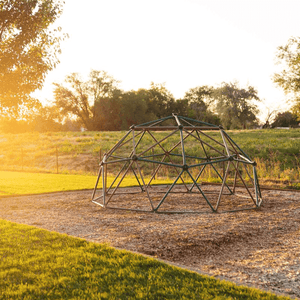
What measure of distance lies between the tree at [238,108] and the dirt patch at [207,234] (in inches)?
1584

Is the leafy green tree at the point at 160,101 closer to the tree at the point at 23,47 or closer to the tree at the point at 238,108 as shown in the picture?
the tree at the point at 238,108

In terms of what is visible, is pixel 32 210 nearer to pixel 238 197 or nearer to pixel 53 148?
pixel 238 197

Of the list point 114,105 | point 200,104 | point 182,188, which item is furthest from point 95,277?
point 200,104

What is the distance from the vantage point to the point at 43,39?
536 inches

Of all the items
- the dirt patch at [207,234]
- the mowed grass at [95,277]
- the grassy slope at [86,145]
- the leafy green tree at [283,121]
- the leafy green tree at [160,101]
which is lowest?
the dirt patch at [207,234]

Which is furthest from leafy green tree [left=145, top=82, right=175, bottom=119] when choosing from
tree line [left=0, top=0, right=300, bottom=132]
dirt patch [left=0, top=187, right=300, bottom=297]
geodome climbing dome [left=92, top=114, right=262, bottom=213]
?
dirt patch [left=0, top=187, right=300, bottom=297]

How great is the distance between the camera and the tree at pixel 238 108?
48875 millimetres

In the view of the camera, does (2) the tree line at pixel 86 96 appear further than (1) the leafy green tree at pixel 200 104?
No

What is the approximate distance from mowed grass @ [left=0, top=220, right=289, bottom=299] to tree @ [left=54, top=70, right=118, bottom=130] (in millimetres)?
44189

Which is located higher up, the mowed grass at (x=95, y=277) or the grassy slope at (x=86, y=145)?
the grassy slope at (x=86, y=145)

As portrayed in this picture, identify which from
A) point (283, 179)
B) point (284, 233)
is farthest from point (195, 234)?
point (283, 179)

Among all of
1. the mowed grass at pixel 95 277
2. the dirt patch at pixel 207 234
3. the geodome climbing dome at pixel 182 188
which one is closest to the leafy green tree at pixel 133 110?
the geodome climbing dome at pixel 182 188

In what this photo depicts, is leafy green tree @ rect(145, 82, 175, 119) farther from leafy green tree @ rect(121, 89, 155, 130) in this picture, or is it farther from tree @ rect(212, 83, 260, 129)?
tree @ rect(212, 83, 260, 129)

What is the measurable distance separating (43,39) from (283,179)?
1093 cm
